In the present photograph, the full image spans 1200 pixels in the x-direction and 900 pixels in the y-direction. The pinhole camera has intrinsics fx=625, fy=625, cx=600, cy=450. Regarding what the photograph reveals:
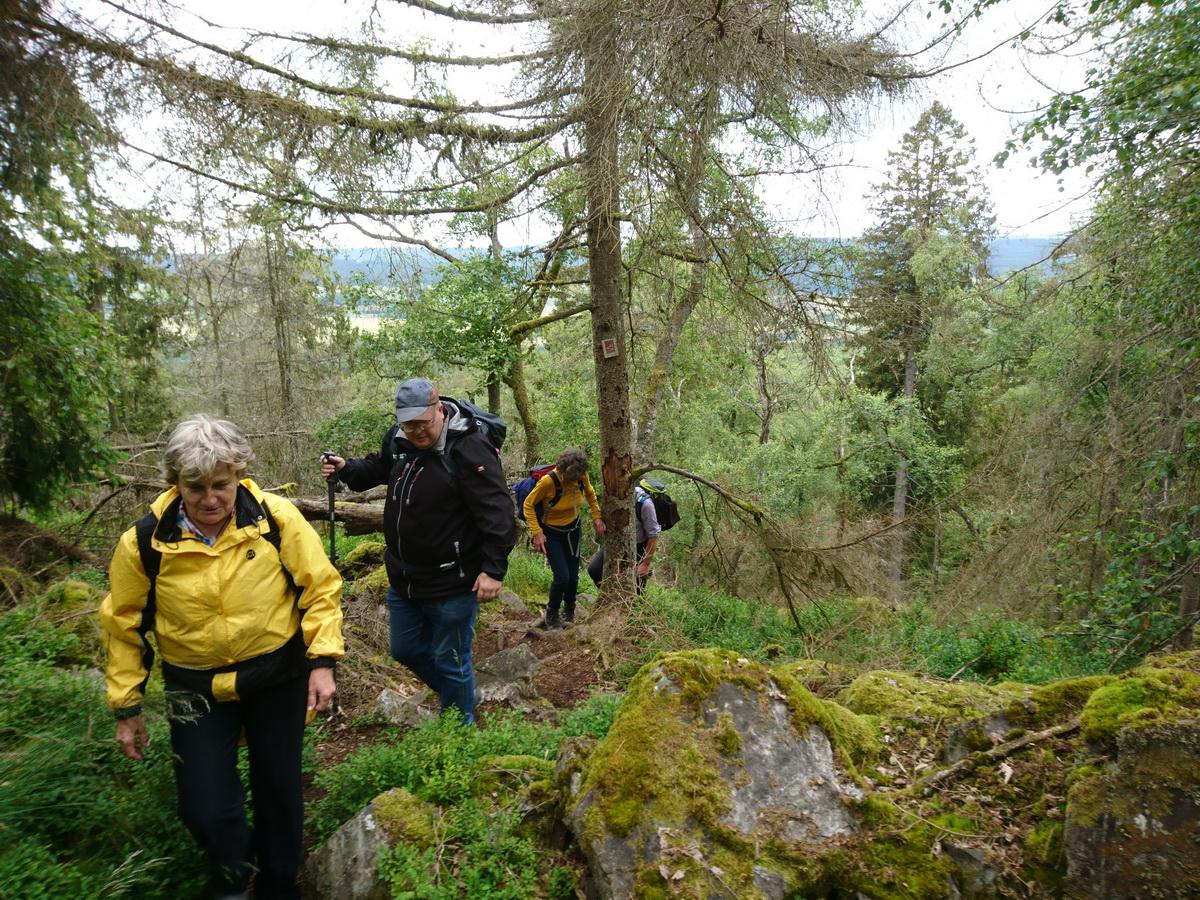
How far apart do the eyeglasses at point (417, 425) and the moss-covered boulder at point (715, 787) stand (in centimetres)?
179

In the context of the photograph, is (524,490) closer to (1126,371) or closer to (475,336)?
(475,336)

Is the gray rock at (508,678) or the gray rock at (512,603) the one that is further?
the gray rock at (512,603)

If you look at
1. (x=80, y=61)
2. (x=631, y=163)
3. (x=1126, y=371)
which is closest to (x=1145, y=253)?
(x=1126, y=371)

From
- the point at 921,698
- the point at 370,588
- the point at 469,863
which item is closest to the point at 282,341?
the point at 370,588

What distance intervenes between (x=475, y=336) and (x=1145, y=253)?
7.05 metres

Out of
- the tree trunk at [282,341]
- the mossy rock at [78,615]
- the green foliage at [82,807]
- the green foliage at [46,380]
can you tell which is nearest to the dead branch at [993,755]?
the green foliage at [82,807]

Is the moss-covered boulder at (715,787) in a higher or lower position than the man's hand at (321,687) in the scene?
lower

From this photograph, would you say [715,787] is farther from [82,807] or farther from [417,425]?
[82,807]

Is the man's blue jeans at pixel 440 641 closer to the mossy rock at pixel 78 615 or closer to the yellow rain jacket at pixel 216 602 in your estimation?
the yellow rain jacket at pixel 216 602

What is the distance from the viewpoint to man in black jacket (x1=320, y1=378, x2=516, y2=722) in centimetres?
357

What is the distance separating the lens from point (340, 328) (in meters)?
15.9

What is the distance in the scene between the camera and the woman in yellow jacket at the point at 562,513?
6.50 m

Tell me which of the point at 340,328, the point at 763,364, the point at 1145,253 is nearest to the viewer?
the point at 1145,253

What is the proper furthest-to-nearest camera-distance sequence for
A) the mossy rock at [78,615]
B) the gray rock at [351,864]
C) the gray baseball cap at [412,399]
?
the mossy rock at [78,615] → the gray baseball cap at [412,399] → the gray rock at [351,864]
